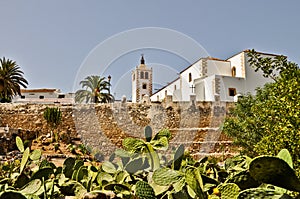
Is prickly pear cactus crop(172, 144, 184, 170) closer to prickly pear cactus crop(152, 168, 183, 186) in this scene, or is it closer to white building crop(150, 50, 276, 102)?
prickly pear cactus crop(152, 168, 183, 186)

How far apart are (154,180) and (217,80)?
18.3 meters

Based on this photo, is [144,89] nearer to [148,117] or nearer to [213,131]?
[148,117]

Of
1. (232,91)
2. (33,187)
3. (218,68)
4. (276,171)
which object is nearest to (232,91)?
(232,91)

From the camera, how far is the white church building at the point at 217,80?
18875mm

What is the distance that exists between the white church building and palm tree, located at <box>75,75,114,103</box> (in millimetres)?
4694

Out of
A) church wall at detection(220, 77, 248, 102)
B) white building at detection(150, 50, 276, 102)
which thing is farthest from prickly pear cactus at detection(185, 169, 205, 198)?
church wall at detection(220, 77, 248, 102)

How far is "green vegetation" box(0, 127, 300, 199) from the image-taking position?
578 mm

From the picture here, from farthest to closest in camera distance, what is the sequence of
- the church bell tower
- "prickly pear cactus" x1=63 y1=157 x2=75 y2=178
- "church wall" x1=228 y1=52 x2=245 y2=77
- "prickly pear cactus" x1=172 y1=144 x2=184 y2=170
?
the church bell tower → "church wall" x1=228 y1=52 x2=245 y2=77 → "prickly pear cactus" x1=63 y1=157 x2=75 y2=178 → "prickly pear cactus" x1=172 y1=144 x2=184 y2=170

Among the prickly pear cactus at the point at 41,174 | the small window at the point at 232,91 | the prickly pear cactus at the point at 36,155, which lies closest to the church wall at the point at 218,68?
the small window at the point at 232,91

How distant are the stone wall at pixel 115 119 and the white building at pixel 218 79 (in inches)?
55.4

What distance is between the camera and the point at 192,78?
22016mm

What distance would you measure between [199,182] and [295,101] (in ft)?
10.3

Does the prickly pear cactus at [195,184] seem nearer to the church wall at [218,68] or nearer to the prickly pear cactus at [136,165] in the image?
the prickly pear cactus at [136,165]

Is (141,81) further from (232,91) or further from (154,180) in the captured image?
(154,180)
